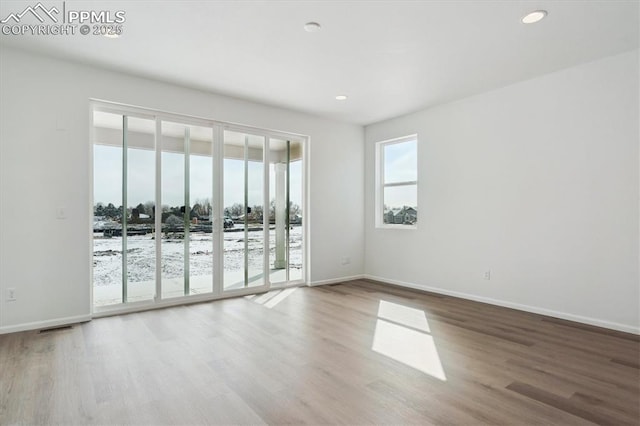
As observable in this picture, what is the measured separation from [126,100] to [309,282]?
12.0 ft

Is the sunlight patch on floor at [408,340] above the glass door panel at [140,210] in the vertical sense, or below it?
below

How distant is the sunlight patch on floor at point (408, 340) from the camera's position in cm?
271

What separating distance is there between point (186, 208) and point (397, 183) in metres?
3.43

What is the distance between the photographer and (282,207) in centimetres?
558

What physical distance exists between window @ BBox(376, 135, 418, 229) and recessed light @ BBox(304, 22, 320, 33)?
3.06 metres

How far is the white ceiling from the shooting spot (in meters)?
2.79

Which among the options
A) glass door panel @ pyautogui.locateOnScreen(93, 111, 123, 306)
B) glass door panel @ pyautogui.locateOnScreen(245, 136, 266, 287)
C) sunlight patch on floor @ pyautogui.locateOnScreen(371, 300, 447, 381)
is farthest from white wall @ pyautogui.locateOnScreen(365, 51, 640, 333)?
glass door panel @ pyautogui.locateOnScreen(93, 111, 123, 306)

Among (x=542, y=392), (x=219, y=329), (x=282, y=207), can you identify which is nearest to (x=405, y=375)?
(x=542, y=392)

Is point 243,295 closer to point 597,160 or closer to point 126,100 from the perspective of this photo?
point 126,100

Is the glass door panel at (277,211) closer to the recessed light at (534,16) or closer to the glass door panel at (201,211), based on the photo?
the glass door panel at (201,211)

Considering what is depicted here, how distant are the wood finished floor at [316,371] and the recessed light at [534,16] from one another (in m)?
2.80

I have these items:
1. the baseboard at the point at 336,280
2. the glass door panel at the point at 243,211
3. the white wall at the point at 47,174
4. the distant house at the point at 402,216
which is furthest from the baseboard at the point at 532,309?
the white wall at the point at 47,174

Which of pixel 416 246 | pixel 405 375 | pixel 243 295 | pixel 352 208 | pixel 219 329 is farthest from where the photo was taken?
pixel 352 208

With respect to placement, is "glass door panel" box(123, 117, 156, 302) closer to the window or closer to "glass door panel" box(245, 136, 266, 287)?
"glass door panel" box(245, 136, 266, 287)
